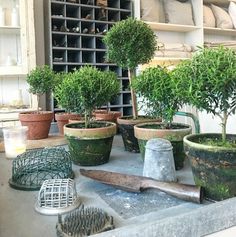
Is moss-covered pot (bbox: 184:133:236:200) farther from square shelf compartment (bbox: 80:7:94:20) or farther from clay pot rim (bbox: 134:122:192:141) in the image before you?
square shelf compartment (bbox: 80:7:94:20)

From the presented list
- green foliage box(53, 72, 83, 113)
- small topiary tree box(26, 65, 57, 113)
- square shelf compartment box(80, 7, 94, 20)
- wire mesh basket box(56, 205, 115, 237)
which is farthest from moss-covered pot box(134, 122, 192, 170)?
square shelf compartment box(80, 7, 94, 20)

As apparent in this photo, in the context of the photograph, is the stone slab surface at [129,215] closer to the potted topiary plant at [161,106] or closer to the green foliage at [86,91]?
the potted topiary plant at [161,106]

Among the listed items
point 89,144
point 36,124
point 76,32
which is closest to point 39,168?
→ point 89,144

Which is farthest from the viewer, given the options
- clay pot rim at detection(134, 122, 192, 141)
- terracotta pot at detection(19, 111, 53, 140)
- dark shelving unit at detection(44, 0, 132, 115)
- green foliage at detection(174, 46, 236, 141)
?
dark shelving unit at detection(44, 0, 132, 115)

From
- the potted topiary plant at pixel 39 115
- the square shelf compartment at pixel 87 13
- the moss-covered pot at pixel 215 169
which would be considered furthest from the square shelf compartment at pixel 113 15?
the moss-covered pot at pixel 215 169

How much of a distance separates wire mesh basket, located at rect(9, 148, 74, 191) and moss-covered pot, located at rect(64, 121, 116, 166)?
9 centimetres

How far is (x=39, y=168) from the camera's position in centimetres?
70

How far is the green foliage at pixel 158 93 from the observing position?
80cm

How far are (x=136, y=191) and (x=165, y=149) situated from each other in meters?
0.13

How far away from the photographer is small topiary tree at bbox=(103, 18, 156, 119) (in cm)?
104

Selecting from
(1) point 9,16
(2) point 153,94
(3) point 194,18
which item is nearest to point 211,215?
(2) point 153,94

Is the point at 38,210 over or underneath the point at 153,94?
underneath

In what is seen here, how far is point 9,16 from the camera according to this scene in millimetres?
2180

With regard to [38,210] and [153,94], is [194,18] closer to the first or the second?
[153,94]
